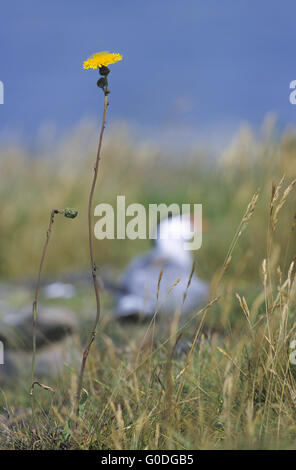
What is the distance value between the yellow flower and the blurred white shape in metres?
3.54

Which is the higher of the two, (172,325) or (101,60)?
(101,60)

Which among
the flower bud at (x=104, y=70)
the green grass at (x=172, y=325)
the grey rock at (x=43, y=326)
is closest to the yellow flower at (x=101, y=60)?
the flower bud at (x=104, y=70)

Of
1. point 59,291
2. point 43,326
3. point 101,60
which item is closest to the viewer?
point 101,60

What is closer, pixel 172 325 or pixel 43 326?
pixel 172 325

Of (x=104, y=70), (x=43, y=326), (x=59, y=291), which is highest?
(x=104, y=70)

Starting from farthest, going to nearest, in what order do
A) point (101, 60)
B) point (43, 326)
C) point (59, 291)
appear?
point (59, 291) → point (43, 326) → point (101, 60)

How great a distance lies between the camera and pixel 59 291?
493cm

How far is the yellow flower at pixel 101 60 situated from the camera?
1382 millimetres

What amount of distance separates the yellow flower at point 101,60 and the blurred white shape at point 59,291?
354cm

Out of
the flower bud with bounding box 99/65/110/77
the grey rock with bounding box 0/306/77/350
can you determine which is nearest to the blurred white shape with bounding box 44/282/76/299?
the grey rock with bounding box 0/306/77/350

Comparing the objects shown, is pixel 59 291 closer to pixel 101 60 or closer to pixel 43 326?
pixel 43 326

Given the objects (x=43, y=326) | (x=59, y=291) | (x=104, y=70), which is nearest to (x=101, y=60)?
(x=104, y=70)

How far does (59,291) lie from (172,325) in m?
3.63
